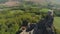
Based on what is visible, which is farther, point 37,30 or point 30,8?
point 30,8

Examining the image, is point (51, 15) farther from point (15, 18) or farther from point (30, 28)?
point (15, 18)

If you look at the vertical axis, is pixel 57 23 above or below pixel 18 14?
below

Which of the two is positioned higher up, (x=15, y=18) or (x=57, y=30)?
(x=15, y=18)

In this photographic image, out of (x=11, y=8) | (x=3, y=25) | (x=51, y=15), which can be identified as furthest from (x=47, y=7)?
(x=3, y=25)

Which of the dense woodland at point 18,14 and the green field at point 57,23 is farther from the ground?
the dense woodland at point 18,14

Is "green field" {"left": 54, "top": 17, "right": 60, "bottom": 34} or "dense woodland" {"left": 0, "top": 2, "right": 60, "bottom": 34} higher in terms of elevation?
"dense woodland" {"left": 0, "top": 2, "right": 60, "bottom": 34}

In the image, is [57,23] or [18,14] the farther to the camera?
[18,14]

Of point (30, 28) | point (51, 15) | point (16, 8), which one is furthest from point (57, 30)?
point (16, 8)

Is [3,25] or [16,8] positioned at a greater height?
[16,8]

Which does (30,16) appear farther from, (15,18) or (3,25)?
(3,25)
